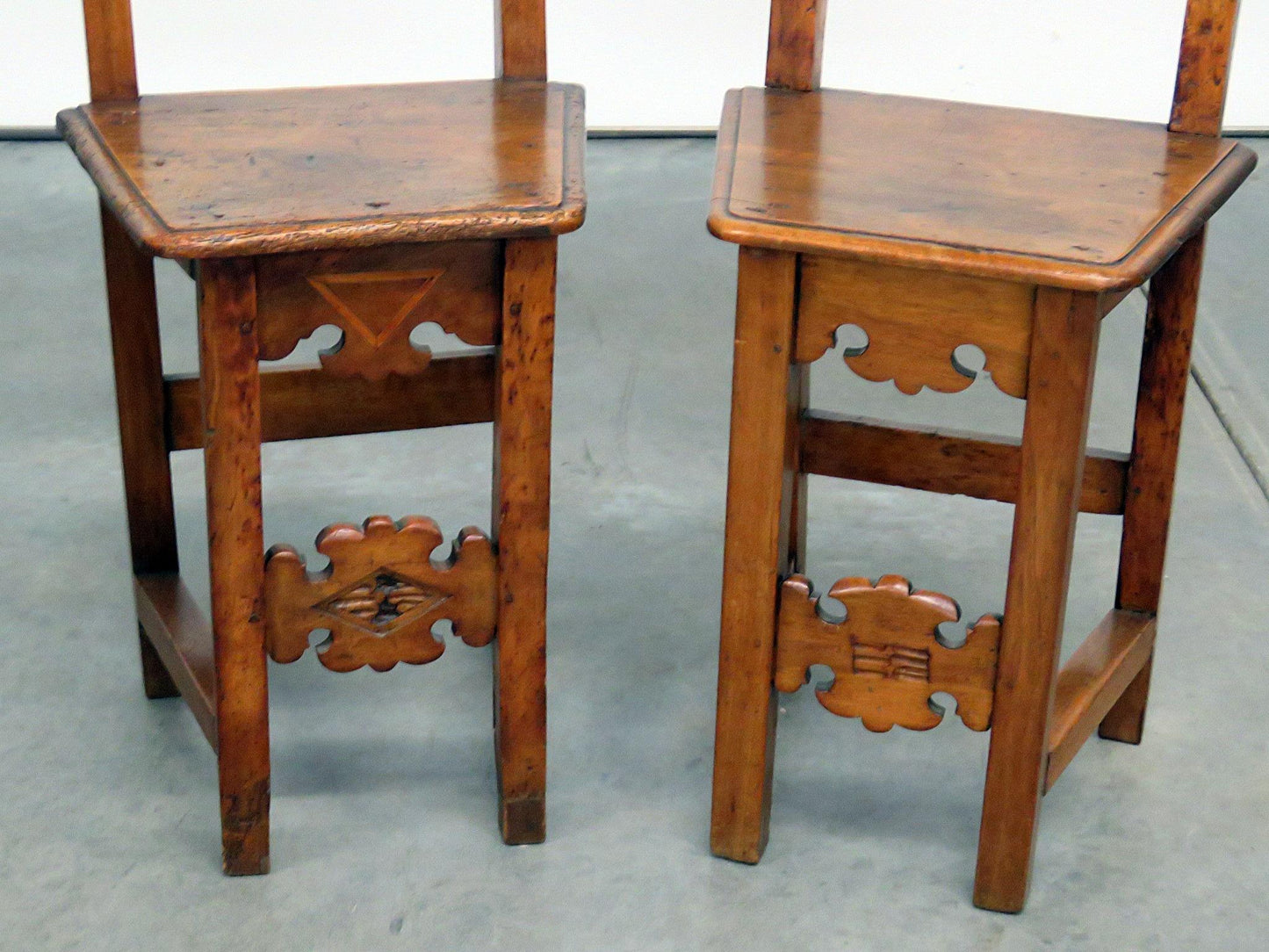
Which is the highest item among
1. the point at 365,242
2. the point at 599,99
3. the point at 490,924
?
the point at 365,242

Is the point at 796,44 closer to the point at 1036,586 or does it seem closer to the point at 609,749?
the point at 1036,586

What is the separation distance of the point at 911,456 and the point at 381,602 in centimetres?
66

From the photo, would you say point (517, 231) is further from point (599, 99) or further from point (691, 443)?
point (599, 99)

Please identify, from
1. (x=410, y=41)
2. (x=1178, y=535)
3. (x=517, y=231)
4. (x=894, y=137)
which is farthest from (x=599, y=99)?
(x=517, y=231)

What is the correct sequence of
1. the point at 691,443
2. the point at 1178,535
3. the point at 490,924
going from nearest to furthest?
the point at 490,924, the point at 1178,535, the point at 691,443

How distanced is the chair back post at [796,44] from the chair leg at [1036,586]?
58cm

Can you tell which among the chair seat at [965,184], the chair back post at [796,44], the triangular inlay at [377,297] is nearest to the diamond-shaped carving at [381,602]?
the triangular inlay at [377,297]

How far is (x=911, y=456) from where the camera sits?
200 centimetres

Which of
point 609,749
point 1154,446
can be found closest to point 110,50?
point 609,749

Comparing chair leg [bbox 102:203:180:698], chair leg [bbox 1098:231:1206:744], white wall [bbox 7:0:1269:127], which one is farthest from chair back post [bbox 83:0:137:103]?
white wall [bbox 7:0:1269:127]

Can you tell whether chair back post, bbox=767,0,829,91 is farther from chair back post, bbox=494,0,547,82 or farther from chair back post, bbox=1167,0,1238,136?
chair back post, bbox=1167,0,1238,136

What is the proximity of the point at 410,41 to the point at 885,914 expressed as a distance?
3.08 meters

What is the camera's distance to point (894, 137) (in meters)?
1.80

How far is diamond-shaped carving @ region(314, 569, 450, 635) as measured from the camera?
1685 mm
